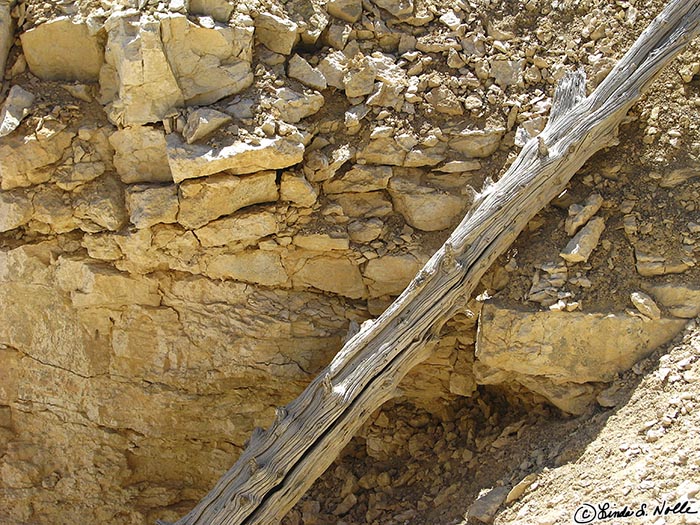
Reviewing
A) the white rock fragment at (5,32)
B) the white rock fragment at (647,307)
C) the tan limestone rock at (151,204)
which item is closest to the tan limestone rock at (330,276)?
the tan limestone rock at (151,204)

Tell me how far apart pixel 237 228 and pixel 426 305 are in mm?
1411

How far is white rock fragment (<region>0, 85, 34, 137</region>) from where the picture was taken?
4.82 meters

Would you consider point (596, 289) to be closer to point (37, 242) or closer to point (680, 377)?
point (680, 377)

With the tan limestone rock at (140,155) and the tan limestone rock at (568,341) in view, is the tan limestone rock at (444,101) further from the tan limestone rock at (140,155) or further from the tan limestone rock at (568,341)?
the tan limestone rock at (140,155)

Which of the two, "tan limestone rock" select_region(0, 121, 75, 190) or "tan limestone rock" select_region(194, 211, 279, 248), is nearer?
"tan limestone rock" select_region(0, 121, 75, 190)

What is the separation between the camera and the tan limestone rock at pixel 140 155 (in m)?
4.89

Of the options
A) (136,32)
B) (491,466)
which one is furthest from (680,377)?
(136,32)

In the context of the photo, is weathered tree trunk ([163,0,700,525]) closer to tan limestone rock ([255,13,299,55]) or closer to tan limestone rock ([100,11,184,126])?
tan limestone rock ([255,13,299,55])

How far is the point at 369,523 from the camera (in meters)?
5.28

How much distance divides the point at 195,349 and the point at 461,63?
2838 mm

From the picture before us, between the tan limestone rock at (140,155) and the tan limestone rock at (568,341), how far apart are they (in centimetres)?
239

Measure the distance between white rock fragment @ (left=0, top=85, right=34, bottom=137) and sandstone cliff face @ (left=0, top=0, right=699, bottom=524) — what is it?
2 cm

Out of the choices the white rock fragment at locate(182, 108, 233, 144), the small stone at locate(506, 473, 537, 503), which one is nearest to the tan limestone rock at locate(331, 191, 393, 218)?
the white rock fragment at locate(182, 108, 233, 144)
